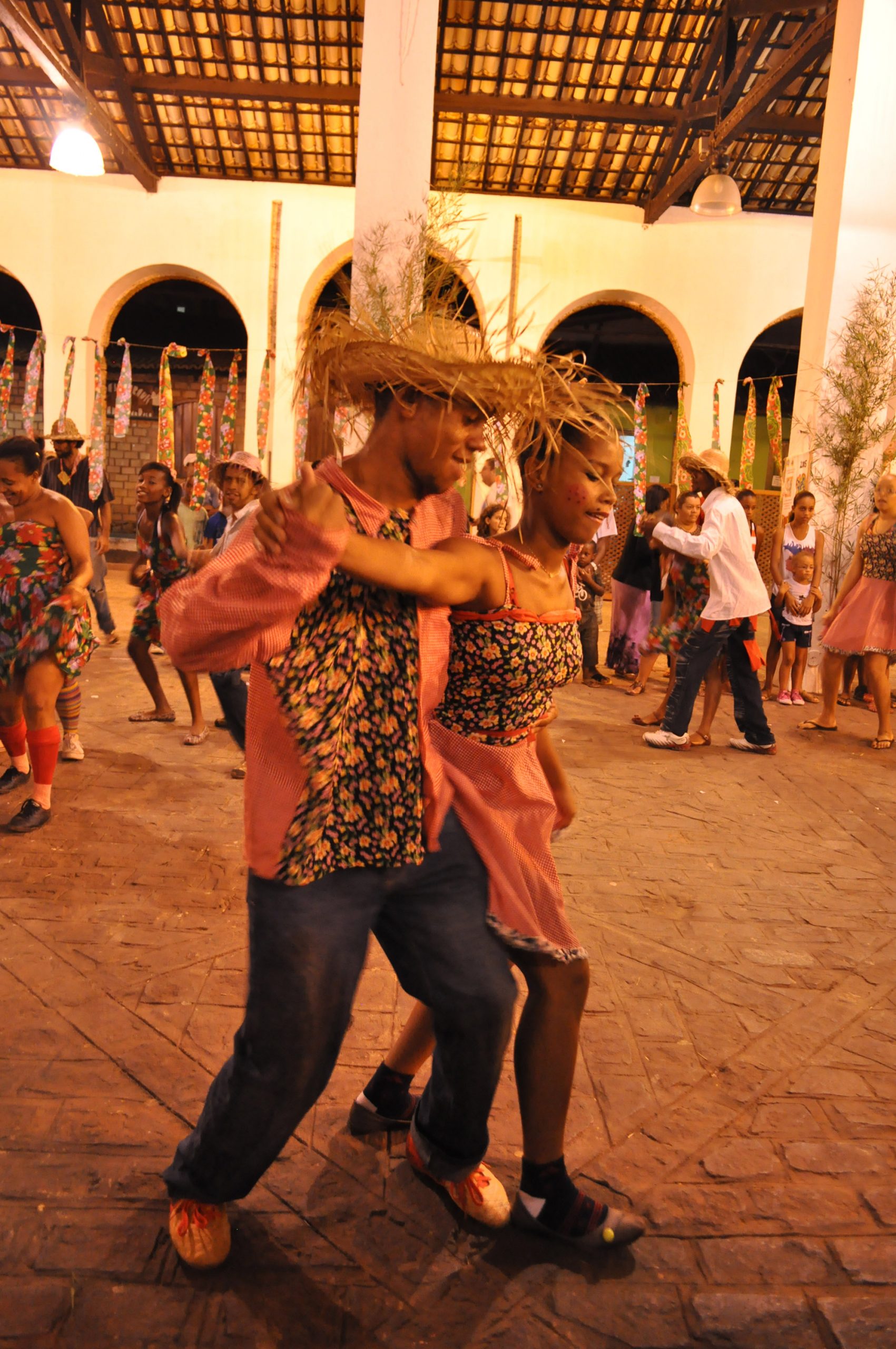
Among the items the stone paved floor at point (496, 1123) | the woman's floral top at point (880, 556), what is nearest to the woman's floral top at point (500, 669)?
the stone paved floor at point (496, 1123)

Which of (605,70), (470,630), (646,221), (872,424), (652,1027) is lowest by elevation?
(652,1027)

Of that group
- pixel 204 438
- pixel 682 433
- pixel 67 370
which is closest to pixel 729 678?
pixel 682 433

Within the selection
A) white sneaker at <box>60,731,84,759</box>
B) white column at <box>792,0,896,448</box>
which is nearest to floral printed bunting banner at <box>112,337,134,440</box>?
white column at <box>792,0,896,448</box>

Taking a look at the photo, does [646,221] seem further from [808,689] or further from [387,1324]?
[387,1324]

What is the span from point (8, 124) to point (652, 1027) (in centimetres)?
1577

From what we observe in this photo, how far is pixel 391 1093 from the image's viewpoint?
7.84ft

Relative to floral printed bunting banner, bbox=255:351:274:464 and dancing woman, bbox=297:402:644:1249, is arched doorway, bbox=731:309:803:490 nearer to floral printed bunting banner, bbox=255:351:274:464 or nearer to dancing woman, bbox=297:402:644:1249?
floral printed bunting banner, bbox=255:351:274:464

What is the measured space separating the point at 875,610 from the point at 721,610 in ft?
5.38

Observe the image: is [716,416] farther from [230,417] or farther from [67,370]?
[67,370]

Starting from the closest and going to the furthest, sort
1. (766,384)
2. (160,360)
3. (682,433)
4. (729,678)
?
1. (729,678)
2. (682,433)
3. (160,360)
4. (766,384)

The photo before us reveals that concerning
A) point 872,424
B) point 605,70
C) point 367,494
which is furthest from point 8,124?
point 367,494

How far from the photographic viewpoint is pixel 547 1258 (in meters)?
2.02

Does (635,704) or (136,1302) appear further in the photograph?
(635,704)

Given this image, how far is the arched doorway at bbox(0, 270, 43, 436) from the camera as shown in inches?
769
